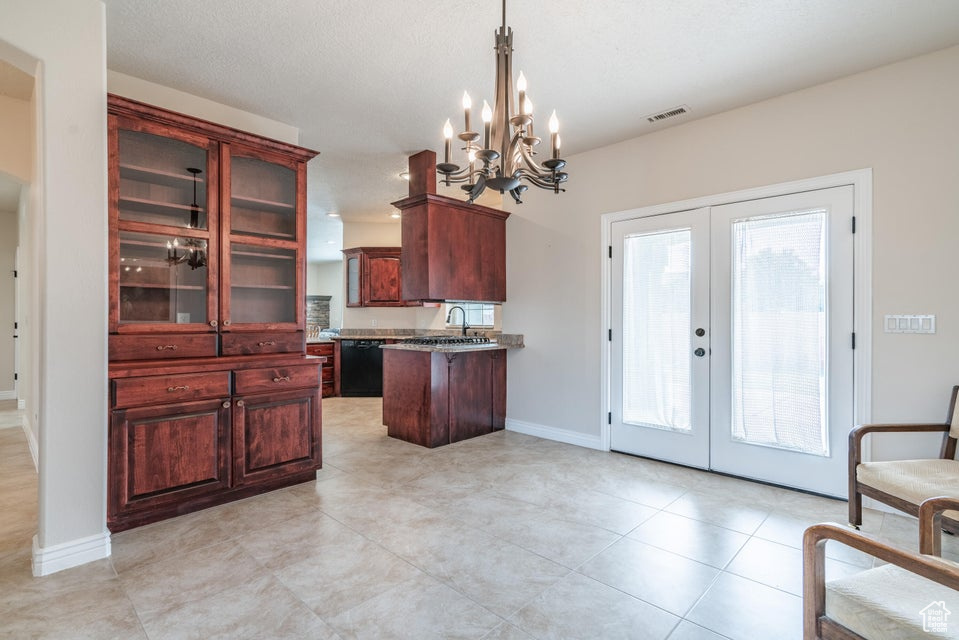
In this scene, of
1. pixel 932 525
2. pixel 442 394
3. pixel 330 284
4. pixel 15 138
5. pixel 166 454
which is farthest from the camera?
pixel 330 284

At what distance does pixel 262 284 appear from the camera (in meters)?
3.27

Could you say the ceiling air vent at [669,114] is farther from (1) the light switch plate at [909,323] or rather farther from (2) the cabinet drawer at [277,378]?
(2) the cabinet drawer at [277,378]

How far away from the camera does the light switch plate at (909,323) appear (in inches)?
106

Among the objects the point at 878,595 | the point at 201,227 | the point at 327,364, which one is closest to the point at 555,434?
the point at 878,595

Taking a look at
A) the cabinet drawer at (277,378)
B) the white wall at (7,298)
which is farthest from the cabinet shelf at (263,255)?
the white wall at (7,298)

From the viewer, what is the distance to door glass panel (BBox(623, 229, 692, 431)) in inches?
145

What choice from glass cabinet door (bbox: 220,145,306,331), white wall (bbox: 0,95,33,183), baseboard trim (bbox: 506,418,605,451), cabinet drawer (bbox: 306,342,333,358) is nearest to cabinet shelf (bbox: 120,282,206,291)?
glass cabinet door (bbox: 220,145,306,331)

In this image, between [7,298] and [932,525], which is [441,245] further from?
[7,298]

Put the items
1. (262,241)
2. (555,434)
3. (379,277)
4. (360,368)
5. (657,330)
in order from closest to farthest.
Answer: (262,241)
(657,330)
(555,434)
(360,368)
(379,277)

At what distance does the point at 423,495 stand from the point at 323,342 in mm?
4695

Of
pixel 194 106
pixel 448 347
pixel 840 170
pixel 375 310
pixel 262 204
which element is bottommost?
pixel 448 347

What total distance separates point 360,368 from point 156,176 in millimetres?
4559

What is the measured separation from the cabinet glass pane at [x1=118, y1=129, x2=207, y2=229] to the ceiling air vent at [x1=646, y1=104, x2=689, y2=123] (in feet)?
10.6

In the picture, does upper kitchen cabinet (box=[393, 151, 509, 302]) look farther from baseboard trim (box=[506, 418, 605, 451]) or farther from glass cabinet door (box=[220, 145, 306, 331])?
baseboard trim (box=[506, 418, 605, 451])
